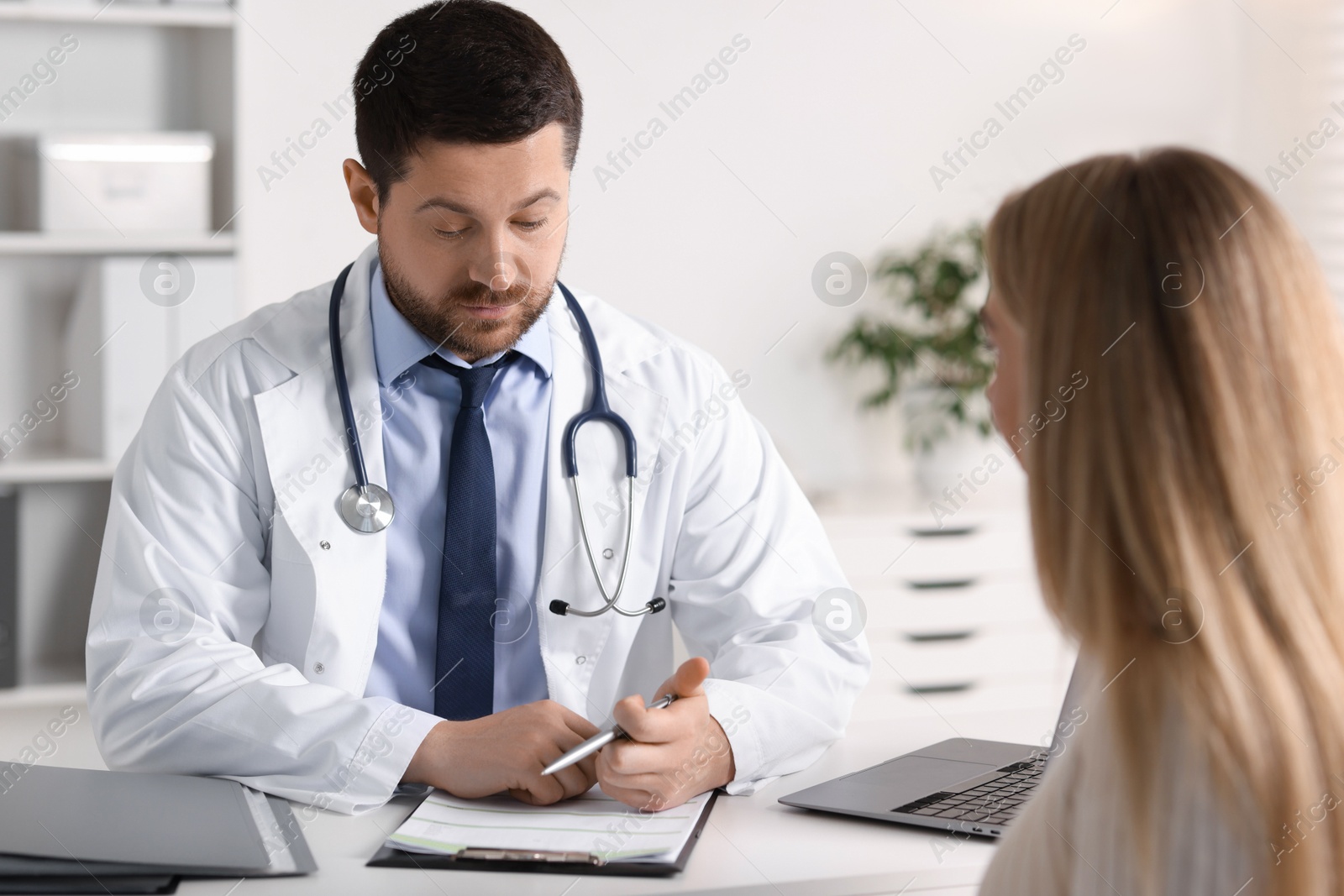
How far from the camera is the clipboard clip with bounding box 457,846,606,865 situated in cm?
97

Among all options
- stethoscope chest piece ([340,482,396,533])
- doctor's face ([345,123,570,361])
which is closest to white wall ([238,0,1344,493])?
doctor's face ([345,123,570,361])

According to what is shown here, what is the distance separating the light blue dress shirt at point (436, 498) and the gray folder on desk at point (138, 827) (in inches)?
13.4

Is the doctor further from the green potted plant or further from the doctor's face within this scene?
the green potted plant

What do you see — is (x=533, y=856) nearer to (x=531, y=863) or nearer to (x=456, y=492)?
(x=531, y=863)

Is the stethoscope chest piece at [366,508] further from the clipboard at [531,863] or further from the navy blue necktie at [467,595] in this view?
the clipboard at [531,863]

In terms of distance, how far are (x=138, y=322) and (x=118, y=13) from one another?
606 mm

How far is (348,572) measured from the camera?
141 centimetres

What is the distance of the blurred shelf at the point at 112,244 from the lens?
92.0 inches

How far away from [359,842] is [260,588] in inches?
19.5

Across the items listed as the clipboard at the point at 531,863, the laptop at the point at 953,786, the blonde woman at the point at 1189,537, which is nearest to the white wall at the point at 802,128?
the laptop at the point at 953,786

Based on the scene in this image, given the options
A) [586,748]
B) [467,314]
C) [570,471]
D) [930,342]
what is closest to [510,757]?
[586,748]

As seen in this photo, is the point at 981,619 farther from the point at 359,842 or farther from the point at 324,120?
the point at 359,842

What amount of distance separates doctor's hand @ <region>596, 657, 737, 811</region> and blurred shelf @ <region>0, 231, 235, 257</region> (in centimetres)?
167

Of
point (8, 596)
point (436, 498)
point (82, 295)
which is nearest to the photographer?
point (436, 498)
